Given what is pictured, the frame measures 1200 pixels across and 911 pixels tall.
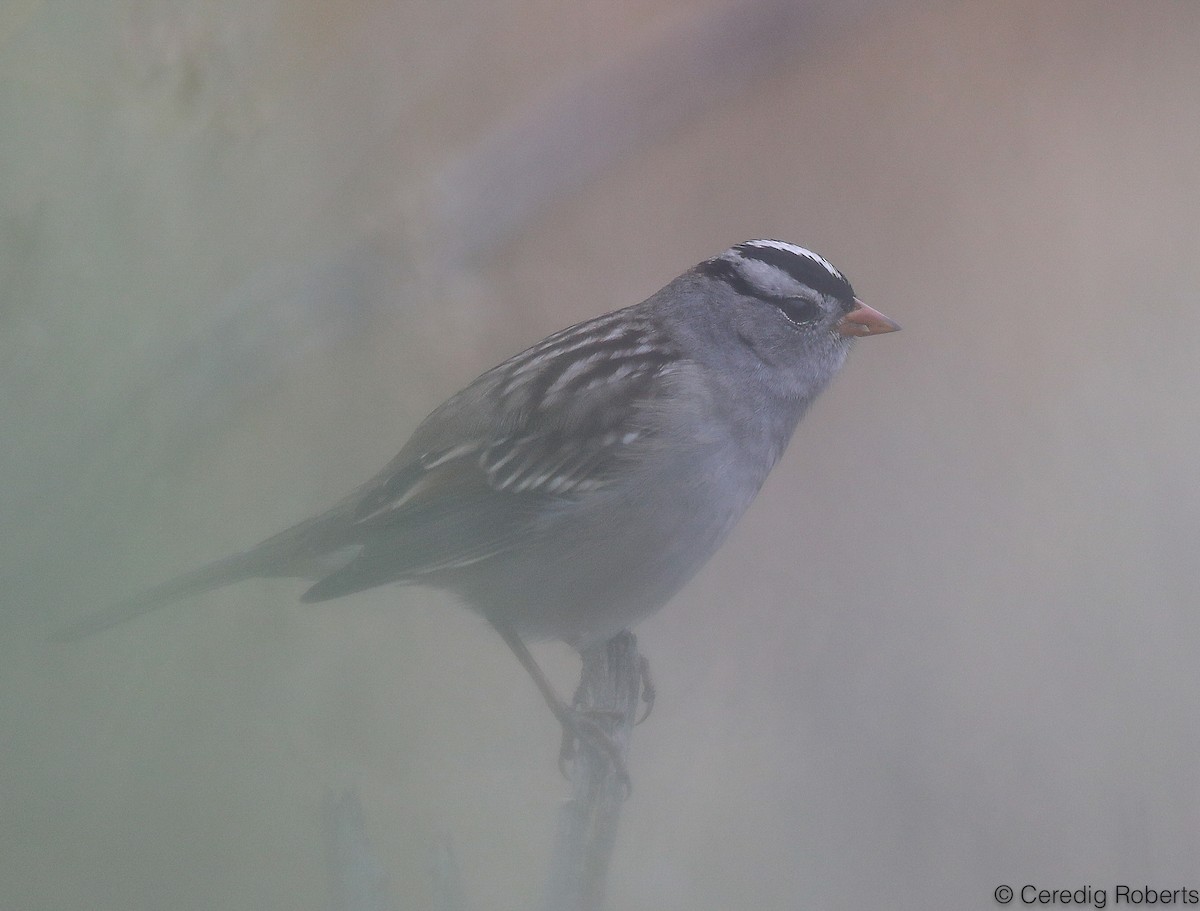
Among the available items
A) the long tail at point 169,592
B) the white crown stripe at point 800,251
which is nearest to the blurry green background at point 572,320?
the long tail at point 169,592

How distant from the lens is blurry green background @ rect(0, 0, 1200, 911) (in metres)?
0.43

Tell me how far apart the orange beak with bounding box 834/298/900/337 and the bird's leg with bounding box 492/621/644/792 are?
17.5 inches

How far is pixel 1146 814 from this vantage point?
0.89 metres

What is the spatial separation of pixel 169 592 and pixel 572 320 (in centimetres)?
55

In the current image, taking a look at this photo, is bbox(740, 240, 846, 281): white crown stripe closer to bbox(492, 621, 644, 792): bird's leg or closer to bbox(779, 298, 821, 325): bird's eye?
bbox(779, 298, 821, 325): bird's eye

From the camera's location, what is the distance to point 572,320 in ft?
2.97

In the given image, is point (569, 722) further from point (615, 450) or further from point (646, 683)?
point (615, 450)

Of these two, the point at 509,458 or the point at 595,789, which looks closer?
the point at 595,789

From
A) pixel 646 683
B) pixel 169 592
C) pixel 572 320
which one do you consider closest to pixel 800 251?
pixel 572 320

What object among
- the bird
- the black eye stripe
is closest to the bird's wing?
the bird

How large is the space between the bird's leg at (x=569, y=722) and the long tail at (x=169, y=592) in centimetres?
34

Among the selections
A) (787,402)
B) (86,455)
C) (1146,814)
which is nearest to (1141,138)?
(787,402)

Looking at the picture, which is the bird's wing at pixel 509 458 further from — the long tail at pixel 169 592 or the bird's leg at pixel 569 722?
the long tail at pixel 169 592

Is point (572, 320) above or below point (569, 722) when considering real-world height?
above
